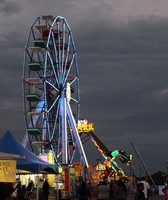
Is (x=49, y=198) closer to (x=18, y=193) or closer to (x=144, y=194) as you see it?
(x=18, y=193)

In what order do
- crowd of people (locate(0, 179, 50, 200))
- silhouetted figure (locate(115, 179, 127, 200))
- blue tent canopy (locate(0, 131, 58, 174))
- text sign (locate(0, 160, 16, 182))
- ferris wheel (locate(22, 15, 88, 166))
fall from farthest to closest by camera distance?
1. ferris wheel (locate(22, 15, 88, 166))
2. blue tent canopy (locate(0, 131, 58, 174))
3. silhouetted figure (locate(115, 179, 127, 200))
4. crowd of people (locate(0, 179, 50, 200))
5. text sign (locate(0, 160, 16, 182))

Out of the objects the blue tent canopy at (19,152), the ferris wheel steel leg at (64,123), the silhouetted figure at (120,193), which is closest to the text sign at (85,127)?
the ferris wheel steel leg at (64,123)

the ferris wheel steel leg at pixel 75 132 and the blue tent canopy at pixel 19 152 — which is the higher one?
the ferris wheel steel leg at pixel 75 132

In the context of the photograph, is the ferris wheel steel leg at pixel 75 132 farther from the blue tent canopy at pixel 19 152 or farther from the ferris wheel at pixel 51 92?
the blue tent canopy at pixel 19 152

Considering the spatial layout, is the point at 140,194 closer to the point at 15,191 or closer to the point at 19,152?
the point at 19,152

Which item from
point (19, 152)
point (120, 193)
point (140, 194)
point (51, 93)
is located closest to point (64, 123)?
point (51, 93)

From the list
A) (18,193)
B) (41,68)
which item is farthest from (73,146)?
(18,193)

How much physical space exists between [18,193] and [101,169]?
2382 inches

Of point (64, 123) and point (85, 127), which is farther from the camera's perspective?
point (85, 127)

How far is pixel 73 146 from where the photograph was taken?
197ft

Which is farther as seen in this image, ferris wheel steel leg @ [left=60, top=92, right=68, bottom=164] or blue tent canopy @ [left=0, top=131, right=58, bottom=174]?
ferris wheel steel leg @ [left=60, top=92, right=68, bottom=164]

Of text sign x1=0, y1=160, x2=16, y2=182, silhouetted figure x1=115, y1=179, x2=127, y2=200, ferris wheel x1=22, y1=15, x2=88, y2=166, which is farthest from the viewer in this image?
ferris wheel x1=22, y1=15, x2=88, y2=166

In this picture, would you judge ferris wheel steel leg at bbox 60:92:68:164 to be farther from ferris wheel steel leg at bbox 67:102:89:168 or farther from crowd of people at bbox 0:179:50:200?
crowd of people at bbox 0:179:50:200

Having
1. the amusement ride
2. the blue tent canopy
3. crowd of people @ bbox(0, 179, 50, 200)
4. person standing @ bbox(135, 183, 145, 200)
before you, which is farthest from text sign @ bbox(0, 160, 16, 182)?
the amusement ride
